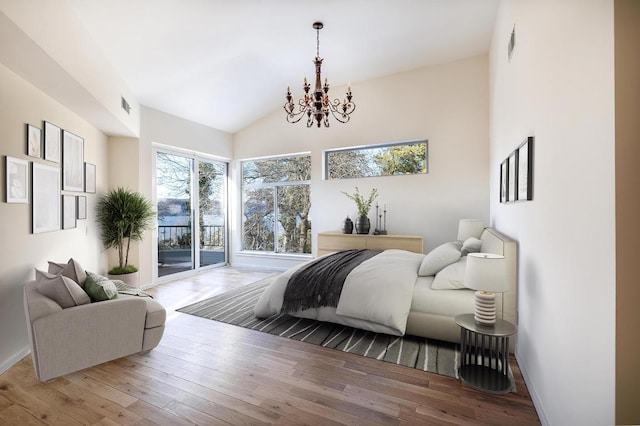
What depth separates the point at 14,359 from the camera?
8.39 ft

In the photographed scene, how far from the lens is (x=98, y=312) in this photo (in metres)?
2.39

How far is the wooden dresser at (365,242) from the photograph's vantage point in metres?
4.81

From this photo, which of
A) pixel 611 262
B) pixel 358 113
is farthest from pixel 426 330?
pixel 358 113

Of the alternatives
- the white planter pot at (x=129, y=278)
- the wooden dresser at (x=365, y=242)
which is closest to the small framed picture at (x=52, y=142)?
the white planter pot at (x=129, y=278)

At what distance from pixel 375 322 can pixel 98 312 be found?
2294mm

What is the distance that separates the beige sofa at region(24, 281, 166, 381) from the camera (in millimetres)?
2191

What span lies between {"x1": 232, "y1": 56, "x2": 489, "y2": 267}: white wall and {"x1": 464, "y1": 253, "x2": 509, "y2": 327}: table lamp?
9.33 feet

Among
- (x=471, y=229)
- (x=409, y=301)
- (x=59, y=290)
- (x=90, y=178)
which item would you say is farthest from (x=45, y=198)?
(x=471, y=229)

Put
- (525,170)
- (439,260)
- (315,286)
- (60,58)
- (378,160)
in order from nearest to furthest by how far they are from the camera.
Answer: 1. (525,170)
2. (60,58)
3. (439,260)
4. (315,286)
5. (378,160)

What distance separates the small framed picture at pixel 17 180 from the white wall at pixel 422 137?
411cm

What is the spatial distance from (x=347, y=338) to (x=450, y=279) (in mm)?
1110

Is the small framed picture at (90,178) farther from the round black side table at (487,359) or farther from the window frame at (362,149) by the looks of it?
the round black side table at (487,359)

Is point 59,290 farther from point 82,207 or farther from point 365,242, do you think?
point 365,242

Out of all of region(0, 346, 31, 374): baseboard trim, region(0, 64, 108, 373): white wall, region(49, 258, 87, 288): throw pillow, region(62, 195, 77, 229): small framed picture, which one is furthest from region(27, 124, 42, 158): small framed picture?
region(0, 346, 31, 374): baseboard trim
